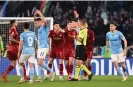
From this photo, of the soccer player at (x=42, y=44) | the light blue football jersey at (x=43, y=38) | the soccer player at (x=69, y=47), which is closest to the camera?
the soccer player at (x=42, y=44)

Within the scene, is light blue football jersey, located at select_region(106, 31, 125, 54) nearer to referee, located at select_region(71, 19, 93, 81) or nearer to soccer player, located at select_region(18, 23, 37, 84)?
referee, located at select_region(71, 19, 93, 81)

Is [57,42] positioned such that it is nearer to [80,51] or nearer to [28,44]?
[80,51]

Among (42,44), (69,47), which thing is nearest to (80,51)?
(69,47)

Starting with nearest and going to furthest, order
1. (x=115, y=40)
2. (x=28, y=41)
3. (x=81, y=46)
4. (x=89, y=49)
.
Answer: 1. (x=28, y=41)
2. (x=81, y=46)
3. (x=115, y=40)
4. (x=89, y=49)

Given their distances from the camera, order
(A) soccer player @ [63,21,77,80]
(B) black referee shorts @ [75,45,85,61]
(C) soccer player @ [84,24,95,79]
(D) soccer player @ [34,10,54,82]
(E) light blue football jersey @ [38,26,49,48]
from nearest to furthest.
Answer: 1. (B) black referee shorts @ [75,45,85,61]
2. (D) soccer player @ [34,10,54,82]
3. (E) light blue football jersey @ [38,26,49,48]
4. (A) soccer player @ [63,21,77,80]
5. (C) soccer player @ [84,24,95,79]

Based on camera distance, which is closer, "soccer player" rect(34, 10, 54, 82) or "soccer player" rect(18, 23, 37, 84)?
"soccer player" rect(18, 23, 37, 84)

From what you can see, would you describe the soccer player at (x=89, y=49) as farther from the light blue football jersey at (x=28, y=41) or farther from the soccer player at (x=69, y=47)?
the light blue football jersey at (x=28, y=41)

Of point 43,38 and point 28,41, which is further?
point 43,38

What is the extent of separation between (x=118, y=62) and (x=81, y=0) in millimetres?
13251

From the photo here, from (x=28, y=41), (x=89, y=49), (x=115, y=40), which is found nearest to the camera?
(x=28, y=41)

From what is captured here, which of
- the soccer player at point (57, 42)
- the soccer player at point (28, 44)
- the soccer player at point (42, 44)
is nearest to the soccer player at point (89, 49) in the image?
the soccer player at point (57, 42)

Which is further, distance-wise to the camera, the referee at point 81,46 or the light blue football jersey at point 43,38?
the light blue football jersey at point 43,38

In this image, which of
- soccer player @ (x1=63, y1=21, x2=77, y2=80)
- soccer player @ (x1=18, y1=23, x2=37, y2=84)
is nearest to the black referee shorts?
soccer player @ (x1=63, y1=21, x2=77, y2=80)

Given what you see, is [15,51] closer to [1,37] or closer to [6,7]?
[1,37]
